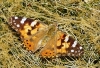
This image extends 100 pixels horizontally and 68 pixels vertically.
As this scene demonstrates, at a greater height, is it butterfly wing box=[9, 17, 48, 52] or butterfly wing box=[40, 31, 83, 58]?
butterfly wing box=[9, 17, 48, 52]

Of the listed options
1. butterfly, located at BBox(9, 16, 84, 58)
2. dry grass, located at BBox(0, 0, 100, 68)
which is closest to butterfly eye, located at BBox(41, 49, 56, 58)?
butterfly, located at BBox(9, 16, 84, 58)

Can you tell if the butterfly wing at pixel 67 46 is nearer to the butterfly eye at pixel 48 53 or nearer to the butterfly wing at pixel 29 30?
the butterfly eye at pixel 48 53

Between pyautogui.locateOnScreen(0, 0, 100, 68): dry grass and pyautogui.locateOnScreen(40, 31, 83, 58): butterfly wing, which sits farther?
pyautogui.locateOnScreen(0, 0, 100, 68): dry grass

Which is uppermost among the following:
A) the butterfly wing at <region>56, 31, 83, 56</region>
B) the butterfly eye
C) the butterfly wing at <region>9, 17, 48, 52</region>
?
the butterfly wing at <region>9, 17, 48, 52</region>

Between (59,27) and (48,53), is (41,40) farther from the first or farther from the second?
(59,27)

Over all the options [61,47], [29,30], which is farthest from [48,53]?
[29,30]

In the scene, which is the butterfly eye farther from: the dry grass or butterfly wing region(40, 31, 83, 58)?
the dry grass
